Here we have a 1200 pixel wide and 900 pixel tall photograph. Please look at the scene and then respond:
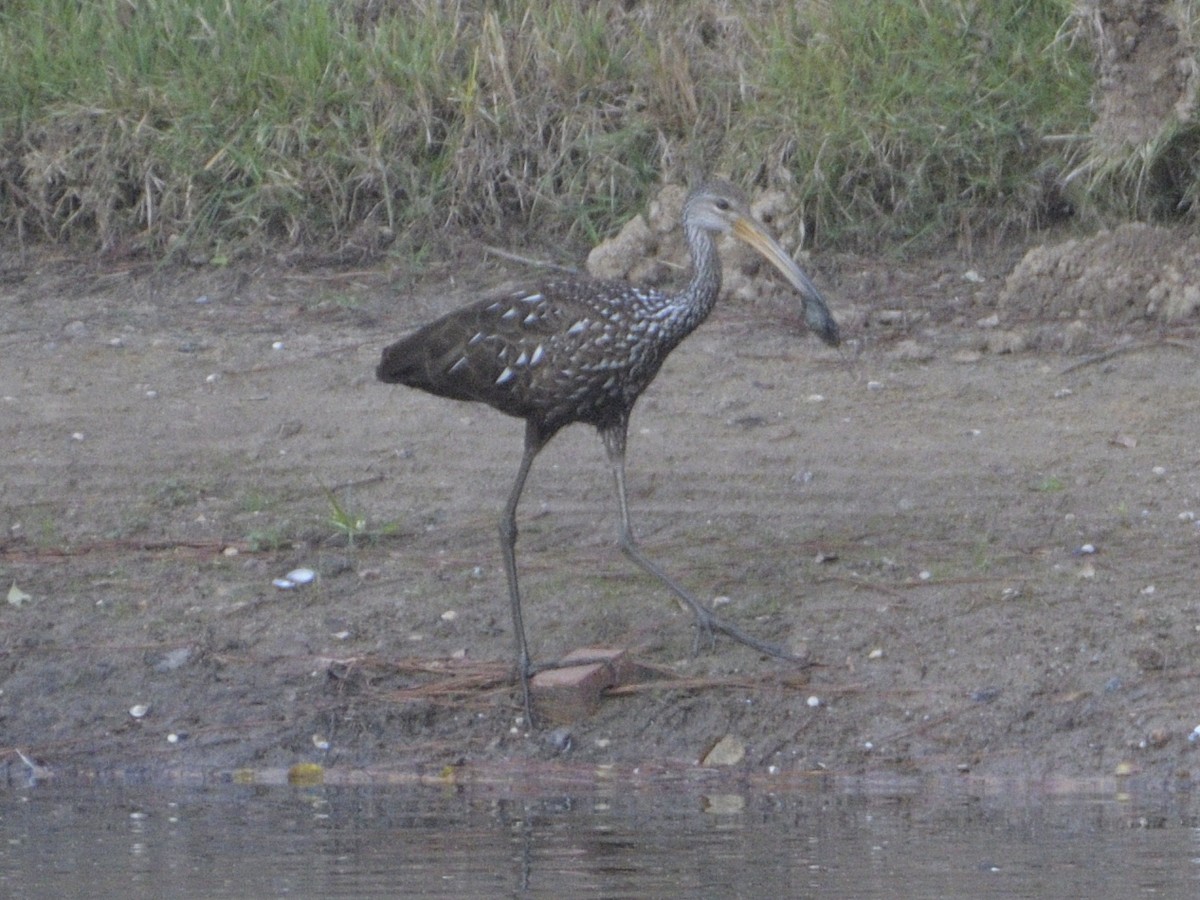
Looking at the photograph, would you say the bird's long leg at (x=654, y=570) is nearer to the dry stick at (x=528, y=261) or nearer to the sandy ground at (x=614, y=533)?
the sandy ground at (x=614, y=533)

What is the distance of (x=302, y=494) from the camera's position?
6.96m

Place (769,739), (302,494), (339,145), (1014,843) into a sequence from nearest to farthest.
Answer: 1. (1014,843)
2. (769,739)
3. (302,494)
4. (339,145)

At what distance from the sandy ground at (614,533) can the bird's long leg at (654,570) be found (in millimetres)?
60

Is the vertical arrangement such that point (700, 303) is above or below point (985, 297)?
above

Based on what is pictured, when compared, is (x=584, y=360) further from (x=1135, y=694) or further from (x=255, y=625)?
(x=1135, y=694)

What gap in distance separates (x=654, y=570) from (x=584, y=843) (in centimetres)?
140

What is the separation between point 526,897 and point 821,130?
4.62 metres

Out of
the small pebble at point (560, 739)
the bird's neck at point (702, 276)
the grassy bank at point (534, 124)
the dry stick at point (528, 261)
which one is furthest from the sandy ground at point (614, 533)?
the bird's neck at point (702, 276)

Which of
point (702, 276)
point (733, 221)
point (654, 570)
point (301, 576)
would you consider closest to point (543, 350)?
point (702, 276)

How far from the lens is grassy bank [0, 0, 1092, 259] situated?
8.44m

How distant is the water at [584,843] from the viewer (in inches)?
176

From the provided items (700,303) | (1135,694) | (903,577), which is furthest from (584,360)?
(1135,694)

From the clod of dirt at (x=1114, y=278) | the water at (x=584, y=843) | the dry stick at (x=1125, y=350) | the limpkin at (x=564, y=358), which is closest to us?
the water at (x=584, y=843)

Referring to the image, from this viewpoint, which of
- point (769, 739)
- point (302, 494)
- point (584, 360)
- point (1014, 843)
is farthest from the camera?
point (302, 494)
